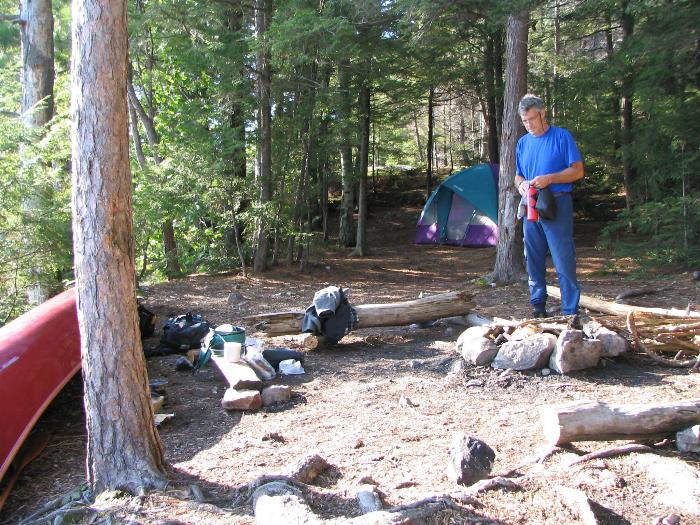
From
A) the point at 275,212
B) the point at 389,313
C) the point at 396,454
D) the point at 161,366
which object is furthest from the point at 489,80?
the point at 396,454

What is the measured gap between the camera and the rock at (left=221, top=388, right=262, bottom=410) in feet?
14.6

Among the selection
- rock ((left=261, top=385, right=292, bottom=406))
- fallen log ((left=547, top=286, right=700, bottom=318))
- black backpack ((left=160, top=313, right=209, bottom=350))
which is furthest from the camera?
black backpack ((left=160, top=313, right=209, bottom=350))

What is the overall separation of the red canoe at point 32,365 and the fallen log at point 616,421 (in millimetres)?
2958

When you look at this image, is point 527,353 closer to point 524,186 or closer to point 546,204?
point 546,204

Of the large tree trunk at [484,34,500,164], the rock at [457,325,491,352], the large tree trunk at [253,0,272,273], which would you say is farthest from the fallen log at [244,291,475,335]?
the large tree trunk at [484,34,500,164]

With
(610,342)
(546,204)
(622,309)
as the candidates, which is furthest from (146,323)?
(622,309)

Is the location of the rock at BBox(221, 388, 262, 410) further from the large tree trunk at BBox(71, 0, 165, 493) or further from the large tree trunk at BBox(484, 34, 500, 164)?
the large tree trunk at BBox(484, 34, 500, 164)

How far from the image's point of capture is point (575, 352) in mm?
4469

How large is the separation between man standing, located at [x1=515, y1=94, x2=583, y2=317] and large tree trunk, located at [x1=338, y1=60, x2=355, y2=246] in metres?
6.19

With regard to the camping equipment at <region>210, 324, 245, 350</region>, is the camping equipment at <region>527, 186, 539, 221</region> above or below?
above

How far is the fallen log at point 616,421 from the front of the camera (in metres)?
3.03

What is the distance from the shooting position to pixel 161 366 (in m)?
5.86

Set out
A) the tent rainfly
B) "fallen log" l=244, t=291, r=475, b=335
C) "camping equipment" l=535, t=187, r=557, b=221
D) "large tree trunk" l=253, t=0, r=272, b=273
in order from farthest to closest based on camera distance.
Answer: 1. the tent rainfly
2. "large tree trunk" l=253, t=0, r=272, b=273
3. "fallen log" l=244, t=291, r=475, b=335
4. "camping equipment" l=535, t=187, r=557, b=221

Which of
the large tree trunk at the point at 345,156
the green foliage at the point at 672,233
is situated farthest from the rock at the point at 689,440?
the large tree trunk at the point at 345,156
